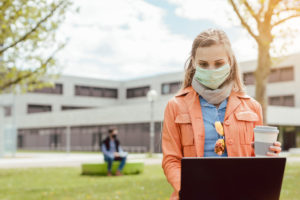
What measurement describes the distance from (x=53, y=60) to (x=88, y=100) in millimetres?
53812

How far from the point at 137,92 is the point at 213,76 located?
218ft

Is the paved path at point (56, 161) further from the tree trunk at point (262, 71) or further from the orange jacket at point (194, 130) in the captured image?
the orange jacket at point (194, 130)

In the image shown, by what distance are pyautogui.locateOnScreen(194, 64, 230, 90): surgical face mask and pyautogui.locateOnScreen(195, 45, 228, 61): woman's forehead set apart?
73 mm

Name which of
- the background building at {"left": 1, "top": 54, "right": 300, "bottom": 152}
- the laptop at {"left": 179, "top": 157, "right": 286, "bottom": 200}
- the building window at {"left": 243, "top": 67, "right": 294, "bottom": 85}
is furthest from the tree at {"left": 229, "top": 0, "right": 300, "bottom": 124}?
the building window at {"left": 243, "top": 67, "right": 294, "bottom": 85}

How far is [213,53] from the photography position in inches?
108

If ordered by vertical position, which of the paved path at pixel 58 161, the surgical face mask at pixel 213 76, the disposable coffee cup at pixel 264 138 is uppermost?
the surgical face mask at pixel 213 76

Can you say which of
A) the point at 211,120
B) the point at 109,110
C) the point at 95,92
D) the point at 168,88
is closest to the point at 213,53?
the point at 211,120

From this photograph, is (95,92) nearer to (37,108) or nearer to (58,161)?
(37,108)

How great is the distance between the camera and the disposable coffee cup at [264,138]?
2467 mm

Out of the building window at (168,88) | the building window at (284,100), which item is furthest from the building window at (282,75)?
the building window at (168,88)

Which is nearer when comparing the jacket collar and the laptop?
the laptop

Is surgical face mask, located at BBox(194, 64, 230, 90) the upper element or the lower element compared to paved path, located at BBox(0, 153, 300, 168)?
upper

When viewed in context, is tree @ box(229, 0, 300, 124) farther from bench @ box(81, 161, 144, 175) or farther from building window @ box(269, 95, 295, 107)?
building window @ box(269, 95, 295, 107)

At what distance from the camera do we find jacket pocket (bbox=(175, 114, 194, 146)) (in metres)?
2.70
